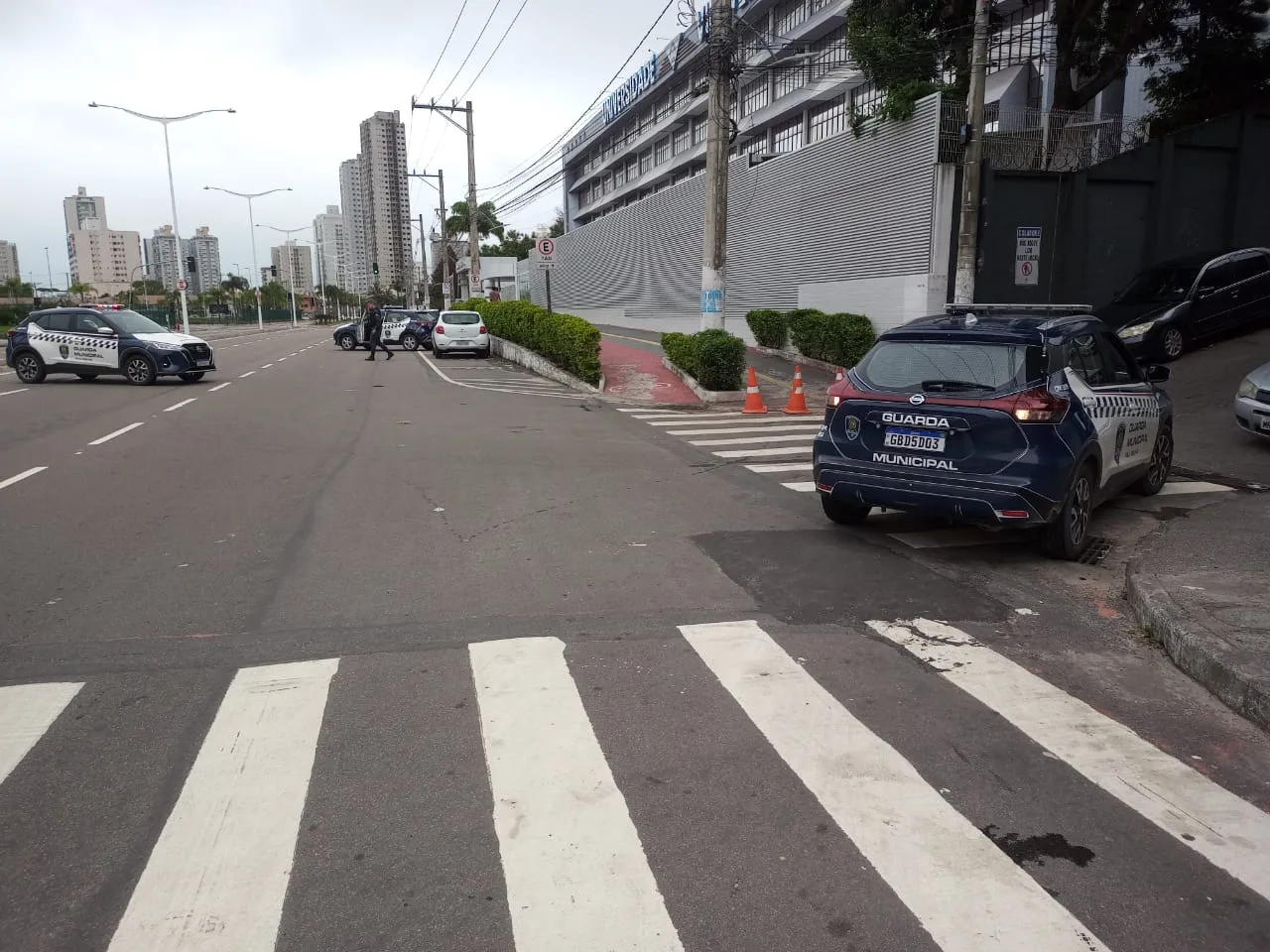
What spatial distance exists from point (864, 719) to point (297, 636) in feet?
10.4

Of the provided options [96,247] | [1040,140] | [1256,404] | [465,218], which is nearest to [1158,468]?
[1256,404]

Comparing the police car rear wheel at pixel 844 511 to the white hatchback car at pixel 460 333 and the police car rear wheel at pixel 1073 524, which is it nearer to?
the police car rear wheel at pixel 1073 524

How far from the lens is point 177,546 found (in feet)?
24.2

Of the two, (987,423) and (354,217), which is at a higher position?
(354,217)

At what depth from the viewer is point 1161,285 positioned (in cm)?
1900

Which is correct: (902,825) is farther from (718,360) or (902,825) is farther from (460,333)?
(460,333)

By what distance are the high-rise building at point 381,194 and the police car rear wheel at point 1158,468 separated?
10497cm

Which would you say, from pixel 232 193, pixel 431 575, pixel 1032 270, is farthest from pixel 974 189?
pixel 232 193

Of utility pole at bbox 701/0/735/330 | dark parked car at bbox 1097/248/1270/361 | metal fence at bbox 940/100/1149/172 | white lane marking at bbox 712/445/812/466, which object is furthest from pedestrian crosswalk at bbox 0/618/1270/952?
metal fence at bbox 940/100/1149/172

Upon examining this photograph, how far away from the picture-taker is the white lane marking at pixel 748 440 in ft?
42.3

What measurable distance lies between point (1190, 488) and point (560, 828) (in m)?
8.74

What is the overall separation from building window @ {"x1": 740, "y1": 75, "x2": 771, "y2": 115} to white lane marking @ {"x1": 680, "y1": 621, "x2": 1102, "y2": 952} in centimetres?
4966

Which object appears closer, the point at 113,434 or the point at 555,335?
the point at 113,434

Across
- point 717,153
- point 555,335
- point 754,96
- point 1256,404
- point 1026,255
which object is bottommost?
point 1256,404
